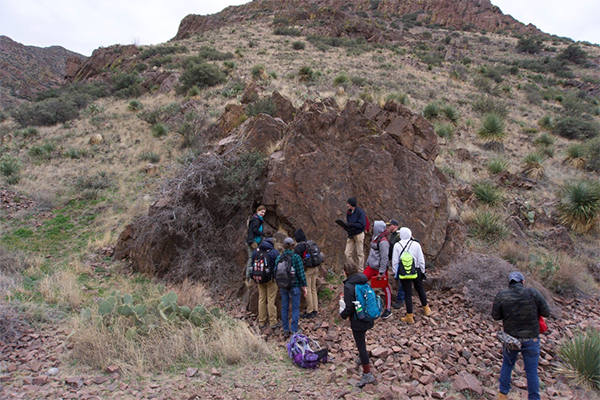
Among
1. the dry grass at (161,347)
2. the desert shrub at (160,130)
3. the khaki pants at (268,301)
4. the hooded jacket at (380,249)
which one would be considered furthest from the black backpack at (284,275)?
the desert shrub at (160,130)

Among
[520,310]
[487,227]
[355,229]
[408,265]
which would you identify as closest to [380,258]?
[408,265]

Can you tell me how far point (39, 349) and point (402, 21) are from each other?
226 ft

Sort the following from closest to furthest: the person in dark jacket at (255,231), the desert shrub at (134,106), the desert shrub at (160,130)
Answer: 1. the person in dark jacket at (255,231)
2. the desert shrub at (160,130)
3. the desert shrub at (134,106)

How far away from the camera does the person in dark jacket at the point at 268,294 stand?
5973mm

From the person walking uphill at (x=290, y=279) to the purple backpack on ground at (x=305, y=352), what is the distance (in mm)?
530

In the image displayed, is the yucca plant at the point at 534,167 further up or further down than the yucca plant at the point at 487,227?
further up

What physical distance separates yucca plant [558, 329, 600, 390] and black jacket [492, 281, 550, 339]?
1390mm

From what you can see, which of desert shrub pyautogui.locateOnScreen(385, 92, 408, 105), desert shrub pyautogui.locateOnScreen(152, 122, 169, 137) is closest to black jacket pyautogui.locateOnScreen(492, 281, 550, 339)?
desert shrub pyautogui.locateOnScreen(385, 92, 408, 105)

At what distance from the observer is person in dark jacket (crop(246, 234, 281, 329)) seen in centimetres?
597

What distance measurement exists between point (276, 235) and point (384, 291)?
2556 millimetres

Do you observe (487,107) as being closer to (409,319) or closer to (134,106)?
(409,319)

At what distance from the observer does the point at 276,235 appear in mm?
7258

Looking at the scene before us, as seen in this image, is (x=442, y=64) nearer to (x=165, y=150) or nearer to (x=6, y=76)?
(x=165, y=150)

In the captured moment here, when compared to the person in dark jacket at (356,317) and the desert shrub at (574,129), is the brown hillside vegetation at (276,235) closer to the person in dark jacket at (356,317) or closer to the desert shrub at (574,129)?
the desert shrub at (574,129)
